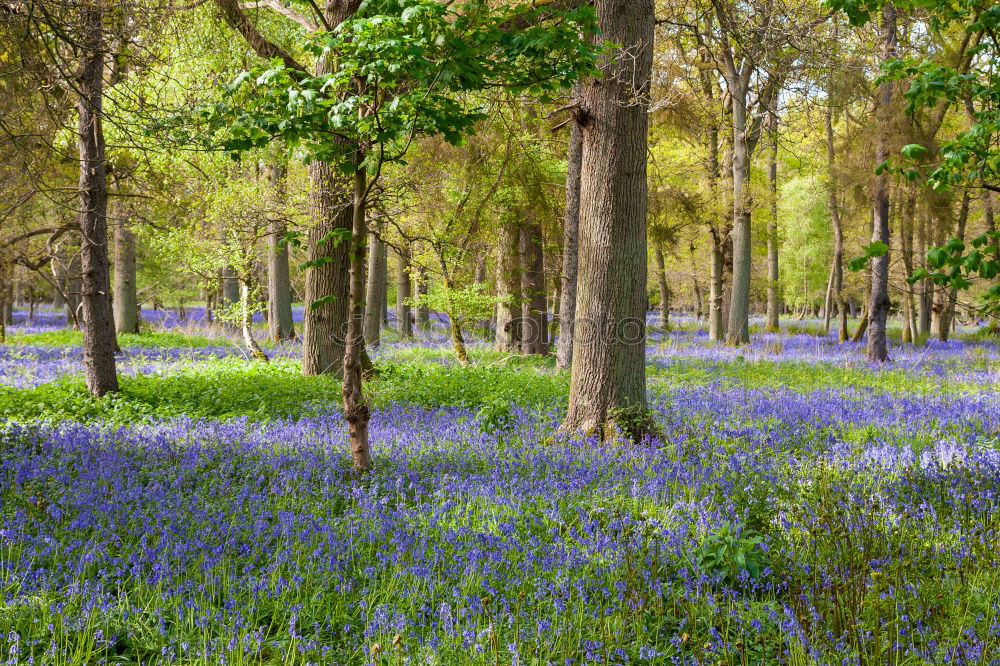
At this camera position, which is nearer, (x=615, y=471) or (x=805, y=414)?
(x=615, y=471)

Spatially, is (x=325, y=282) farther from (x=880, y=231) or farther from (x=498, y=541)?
(x=880, y=231)

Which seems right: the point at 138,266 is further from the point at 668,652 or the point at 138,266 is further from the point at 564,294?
the point at 668,652

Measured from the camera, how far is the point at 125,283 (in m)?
20.1

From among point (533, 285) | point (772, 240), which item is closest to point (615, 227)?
point (533, 285)

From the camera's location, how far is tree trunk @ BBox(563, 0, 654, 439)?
→ 21.1ft

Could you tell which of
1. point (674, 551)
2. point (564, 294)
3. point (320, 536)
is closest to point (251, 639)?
point (320, 536)

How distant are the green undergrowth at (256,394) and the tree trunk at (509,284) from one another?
4.58m

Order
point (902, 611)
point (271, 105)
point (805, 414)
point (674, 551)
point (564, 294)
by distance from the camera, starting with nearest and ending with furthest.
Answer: point (902, 611) → point (674, 551) → point (271, 105) → point (805, 414) → point (564, 294)

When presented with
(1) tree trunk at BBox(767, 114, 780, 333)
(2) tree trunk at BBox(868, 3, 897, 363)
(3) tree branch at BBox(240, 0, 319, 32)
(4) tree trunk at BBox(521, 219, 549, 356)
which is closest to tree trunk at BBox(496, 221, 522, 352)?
(4) tree trunk at BBox(521, 219, 549, 356)

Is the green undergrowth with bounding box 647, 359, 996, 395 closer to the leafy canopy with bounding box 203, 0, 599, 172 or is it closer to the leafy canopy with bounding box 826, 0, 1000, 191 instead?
the leafy canopy with bounding box 826, 0, 1000, 191

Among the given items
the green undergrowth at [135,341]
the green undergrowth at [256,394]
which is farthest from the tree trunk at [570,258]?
the green undergrowth at [135,341]

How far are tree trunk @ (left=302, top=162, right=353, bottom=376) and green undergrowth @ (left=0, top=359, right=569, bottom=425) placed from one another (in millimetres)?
575

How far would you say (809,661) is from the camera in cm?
271

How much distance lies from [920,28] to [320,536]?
59.2 feet
